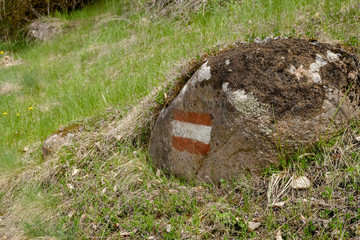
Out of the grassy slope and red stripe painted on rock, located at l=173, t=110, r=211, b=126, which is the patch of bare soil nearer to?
red stripe painted on rock, located at l=173, t=110, r=211, b=126

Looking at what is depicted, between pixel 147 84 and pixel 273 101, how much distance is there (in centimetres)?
206

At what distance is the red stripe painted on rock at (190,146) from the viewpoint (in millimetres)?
2865

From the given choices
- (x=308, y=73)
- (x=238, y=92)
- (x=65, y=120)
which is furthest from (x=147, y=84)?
(x=308, y=73)

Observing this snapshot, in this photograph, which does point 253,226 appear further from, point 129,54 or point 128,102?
point 129,54

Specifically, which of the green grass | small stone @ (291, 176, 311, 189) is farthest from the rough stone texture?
the green grass

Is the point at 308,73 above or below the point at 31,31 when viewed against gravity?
above

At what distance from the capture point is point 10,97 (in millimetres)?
6266

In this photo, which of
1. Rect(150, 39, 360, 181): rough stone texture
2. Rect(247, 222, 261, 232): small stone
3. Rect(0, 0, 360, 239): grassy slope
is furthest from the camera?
Rect(0, 0, 360, 239): grassy slope

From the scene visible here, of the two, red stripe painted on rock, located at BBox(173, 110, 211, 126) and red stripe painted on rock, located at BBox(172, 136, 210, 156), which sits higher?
red stripe painted on rock, located at BBox(173, 110, 211, 126)

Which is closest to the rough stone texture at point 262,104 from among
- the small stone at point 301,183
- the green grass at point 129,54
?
the small stone at point 301,183

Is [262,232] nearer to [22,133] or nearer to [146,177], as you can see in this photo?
[146,177]

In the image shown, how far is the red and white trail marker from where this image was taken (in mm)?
2857

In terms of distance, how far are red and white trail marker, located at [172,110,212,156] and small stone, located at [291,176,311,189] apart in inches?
27.7

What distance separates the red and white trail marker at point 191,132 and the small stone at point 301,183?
2.31 feet
